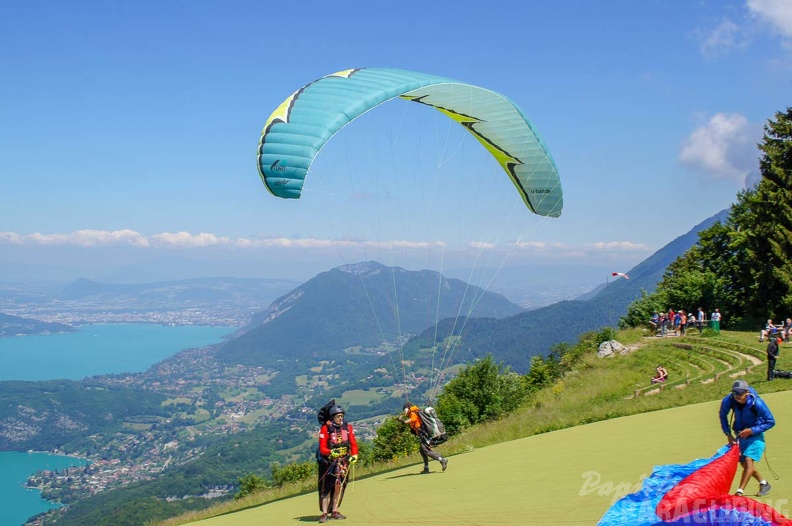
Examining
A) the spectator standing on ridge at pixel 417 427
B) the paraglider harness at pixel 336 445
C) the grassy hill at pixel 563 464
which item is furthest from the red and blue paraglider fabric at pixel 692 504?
the spectator standing on ridge at pixel 417 427

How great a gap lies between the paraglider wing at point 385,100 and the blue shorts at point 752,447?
24.4 ft

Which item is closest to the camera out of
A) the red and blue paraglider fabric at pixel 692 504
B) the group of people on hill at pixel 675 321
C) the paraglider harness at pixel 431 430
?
the red and blue paraglider fabric at pixel 692 504

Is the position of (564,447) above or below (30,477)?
above

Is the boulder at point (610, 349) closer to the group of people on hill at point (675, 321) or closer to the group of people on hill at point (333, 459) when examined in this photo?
the group of people on hill at point (675, 321)

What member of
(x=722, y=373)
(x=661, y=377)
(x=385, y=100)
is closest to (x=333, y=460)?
(x=385, y=100)

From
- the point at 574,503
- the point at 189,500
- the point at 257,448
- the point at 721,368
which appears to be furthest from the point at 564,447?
the point at 257,448

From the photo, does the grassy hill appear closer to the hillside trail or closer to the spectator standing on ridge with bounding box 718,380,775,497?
the hillside trail

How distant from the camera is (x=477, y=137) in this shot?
14586 mm

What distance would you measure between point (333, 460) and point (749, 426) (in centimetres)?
435

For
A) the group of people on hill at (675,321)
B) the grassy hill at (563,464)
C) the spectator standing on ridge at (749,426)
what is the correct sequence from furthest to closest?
the group of people on hill at (675,321)
the grassy hill at (563,464)
the spectator standing on ridge at (749,426)

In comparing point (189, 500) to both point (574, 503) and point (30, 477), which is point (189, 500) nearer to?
point (30, 477)

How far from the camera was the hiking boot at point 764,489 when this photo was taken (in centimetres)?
538

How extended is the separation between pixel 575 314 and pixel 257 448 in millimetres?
99512

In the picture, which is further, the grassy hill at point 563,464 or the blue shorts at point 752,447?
the grassy hill at point 563,464
